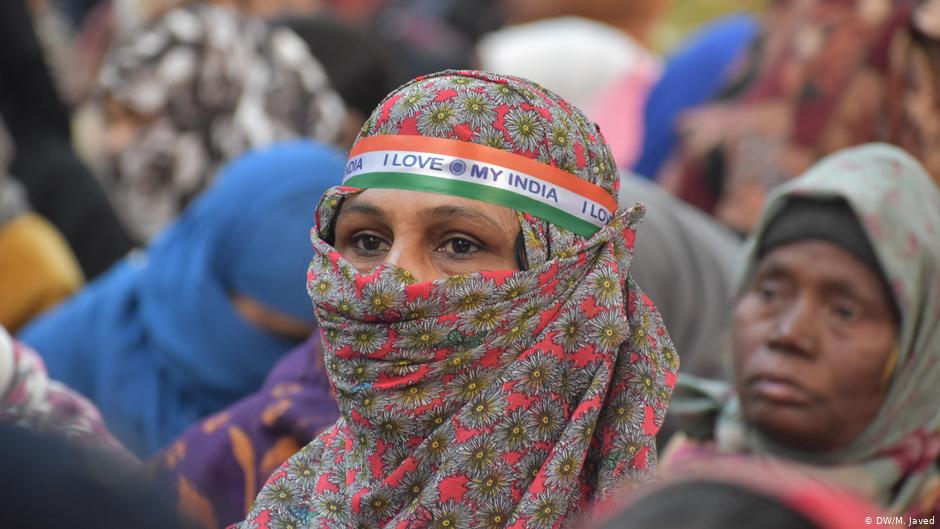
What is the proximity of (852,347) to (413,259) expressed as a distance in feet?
5.29

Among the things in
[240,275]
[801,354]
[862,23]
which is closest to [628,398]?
[801,354]

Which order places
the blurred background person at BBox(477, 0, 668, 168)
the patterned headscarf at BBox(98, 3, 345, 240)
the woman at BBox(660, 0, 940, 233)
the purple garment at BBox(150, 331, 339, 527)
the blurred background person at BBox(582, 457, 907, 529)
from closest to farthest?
the blurred background person at BBox(582, 457, 907, 529) < the purple garment at BBox(150, 331, 339, 527) < the woman at BBox(660, 0, 940, 233) < the patterned headscarf at BBox(98, 3, 345, 240) < the blurred background person at BBox(477, 0, 668, 168)

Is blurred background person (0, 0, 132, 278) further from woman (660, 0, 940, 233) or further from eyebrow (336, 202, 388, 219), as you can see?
eyebrow (336, 202, 388, 219)

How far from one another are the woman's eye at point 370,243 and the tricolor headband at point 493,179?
9 cm

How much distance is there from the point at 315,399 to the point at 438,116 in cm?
124

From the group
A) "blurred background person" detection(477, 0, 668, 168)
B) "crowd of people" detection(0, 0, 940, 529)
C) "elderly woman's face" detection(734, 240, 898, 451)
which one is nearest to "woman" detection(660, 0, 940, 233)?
"crowd of people" detection(0, 0, 940, 529)

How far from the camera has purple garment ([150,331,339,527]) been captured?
3.42 m

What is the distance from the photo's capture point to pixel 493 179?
248cm

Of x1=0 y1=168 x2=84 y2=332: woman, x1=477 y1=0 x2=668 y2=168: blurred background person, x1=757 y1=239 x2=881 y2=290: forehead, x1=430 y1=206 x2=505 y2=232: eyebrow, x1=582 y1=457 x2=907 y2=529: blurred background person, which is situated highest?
x1=477 y1=0 x2=668 y2=168: blurred background person

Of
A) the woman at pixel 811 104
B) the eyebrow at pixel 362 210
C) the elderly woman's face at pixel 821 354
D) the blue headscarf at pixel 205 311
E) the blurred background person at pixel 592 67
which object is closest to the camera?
the eyebrow at pixel 362 210

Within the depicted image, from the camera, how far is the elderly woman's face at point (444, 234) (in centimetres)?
247

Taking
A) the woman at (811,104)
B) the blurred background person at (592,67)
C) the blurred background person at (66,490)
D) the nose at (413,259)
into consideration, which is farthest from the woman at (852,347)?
the blurred background person at (592,67)

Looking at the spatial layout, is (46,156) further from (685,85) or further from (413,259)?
(413,259)

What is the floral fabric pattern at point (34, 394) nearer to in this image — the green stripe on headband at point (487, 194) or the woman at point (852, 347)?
the green stripe on headband at point (487, 194)
